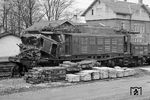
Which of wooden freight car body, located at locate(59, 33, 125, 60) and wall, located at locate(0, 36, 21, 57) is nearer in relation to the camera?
wooden freight car body, located at locate(59, 33, 125, 60)

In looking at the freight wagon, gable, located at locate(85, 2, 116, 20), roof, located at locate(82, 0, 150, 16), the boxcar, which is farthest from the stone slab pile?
gable, located at locate(85, 2, 116, 20)

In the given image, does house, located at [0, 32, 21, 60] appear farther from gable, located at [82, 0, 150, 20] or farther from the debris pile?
gable, located at [82, 0, 150, 20]

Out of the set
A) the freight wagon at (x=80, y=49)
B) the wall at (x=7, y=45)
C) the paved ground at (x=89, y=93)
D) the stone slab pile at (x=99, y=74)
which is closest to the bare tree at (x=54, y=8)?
the wall at (x=7, y=45)

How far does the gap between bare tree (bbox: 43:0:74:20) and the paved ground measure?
143 ft

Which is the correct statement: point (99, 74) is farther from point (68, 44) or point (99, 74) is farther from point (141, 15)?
point (141, 15)

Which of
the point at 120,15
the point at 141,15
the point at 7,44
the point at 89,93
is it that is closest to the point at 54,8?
the point at 120,15

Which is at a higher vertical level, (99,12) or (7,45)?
(99,12)

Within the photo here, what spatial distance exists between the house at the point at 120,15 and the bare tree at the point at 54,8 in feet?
20.1

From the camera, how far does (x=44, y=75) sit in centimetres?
1853

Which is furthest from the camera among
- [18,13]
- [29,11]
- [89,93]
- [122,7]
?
[122,7]

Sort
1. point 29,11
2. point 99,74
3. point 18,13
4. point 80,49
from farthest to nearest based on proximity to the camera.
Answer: point 18,13 → point 29,11 → point 80,49 → point 99,74

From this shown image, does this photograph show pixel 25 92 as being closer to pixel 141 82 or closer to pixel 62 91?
pixel 62 91

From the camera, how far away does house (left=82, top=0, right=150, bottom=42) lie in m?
60.2

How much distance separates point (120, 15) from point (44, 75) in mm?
44060
